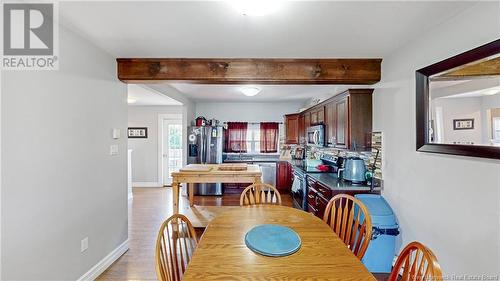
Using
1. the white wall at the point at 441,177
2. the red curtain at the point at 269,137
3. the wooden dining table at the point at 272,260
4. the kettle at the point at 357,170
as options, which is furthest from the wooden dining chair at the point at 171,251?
the red curtain at the point at 269,137

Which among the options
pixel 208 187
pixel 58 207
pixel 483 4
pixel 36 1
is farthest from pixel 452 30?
pixel 208 187

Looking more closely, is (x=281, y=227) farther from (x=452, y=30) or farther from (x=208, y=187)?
(x=208, y=187)

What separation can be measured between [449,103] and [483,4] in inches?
27.9

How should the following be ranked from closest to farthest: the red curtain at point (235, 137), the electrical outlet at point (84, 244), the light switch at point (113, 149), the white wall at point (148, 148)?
the electrical outlet at point (84, 244) → the light switch at point (113, 149) → the red curtain at point (235, 137) → the white wall at point (148, 148)

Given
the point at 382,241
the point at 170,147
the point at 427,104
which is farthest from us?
the point at 170,147

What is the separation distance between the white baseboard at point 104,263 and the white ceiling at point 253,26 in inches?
90.6

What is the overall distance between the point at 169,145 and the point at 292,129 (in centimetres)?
355

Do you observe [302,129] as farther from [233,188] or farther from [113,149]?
[113,149]

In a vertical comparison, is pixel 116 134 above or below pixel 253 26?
below

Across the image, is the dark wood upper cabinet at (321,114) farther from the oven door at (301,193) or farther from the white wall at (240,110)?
the white wall at (240,110)

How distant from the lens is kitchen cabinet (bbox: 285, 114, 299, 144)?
609 centimetres

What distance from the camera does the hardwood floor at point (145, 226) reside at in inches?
103

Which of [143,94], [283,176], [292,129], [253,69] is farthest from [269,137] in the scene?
[253,69]

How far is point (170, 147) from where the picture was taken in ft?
23.3
